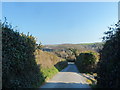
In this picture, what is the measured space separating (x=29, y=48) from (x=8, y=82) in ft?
14.8

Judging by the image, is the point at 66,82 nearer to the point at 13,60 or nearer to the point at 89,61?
the point at 13,60

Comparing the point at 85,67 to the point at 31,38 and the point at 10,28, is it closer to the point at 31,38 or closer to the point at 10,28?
the point at 31,38

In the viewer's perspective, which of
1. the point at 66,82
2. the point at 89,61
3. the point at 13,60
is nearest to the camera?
the point at 13,60

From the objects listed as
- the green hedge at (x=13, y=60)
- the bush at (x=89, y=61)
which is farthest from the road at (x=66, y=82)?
the bush at (x=89, y=61)

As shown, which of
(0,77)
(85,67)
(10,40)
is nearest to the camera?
(0,77)

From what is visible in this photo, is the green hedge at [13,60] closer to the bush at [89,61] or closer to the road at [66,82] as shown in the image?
the road at [66,82]

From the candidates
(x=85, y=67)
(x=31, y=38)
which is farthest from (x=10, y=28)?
(x=85, y=67)

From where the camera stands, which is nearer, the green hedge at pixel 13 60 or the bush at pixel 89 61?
the green hedge at pixel 13 60

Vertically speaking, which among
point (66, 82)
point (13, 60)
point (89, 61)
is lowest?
point (66, 82)

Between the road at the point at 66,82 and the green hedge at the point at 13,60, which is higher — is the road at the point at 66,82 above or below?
below

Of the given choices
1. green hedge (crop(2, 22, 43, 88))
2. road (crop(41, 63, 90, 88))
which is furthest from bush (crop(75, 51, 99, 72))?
green hedge (crop(2, 22, 43, 88))

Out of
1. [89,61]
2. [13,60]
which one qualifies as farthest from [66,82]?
[89,61]

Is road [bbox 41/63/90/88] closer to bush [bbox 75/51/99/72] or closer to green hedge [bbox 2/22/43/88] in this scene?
green hedge [bbox 2/22/43/88]

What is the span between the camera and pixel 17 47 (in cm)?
977
